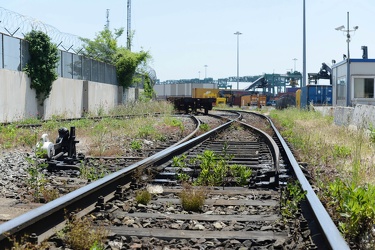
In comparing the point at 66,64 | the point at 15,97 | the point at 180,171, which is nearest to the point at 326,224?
the point at 180,171

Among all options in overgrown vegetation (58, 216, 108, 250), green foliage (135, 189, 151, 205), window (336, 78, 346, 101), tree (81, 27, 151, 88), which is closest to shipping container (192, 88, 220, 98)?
tree (81, 27, 151, 88)

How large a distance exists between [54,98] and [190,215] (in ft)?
81.4

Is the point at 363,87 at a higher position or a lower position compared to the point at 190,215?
higher

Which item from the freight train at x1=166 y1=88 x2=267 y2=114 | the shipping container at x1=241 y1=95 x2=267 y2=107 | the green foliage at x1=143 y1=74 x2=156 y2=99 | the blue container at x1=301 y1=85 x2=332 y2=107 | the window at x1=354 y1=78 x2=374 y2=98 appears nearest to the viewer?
the window at x1=354 y1=78 x2=374 y2=98

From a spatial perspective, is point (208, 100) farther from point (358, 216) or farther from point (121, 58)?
point (358, 216)

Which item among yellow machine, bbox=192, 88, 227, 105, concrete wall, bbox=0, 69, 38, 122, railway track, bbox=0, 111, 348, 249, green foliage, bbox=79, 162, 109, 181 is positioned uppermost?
yellow machine, bbox=192, 88, 227, 105

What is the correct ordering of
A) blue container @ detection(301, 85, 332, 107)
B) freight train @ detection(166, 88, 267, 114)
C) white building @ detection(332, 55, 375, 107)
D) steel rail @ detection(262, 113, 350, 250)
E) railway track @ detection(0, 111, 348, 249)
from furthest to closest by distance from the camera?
blue container @ detection(301, 85, 332, 107)
freight train @ detection(166, 88, 267, 114)
white building @ detection(332, 55, 375, 107)
railway track @ detection(0, 111, 348, 249)
steel rail @ detection(262, 113, 350, 250)

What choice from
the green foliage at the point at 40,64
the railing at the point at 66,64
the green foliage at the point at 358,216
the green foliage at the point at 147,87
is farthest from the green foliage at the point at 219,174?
the green foliage at the point at 147,87

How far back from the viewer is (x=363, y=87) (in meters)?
33.8

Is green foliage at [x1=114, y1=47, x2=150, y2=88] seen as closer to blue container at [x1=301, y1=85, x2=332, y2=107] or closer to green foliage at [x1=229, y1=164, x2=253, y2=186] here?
blue container at [x1=301, y1=85, x2=332, y2=107]

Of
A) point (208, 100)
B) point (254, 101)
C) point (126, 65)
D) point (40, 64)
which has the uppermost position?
point (126, 65)

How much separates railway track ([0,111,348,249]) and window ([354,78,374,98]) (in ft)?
90.6

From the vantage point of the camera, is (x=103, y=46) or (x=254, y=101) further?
(x=254, y=101)

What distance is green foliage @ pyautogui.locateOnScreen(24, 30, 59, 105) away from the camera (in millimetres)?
26094
